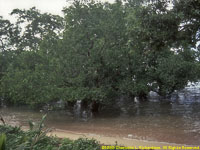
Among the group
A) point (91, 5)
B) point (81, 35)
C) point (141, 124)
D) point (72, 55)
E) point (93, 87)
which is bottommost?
point (141, 124)

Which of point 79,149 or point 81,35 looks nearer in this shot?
point 79,149

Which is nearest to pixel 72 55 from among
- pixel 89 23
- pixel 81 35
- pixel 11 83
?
pixel 81 35

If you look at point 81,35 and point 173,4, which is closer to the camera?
point 173,4

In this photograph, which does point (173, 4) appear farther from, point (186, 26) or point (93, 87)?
point (93, 87)

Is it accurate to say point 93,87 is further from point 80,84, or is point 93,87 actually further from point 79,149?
point 79,149

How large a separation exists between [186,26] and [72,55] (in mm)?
7228

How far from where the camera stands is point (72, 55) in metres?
13.6

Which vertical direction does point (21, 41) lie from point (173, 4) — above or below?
above

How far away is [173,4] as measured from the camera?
8719 millimetres

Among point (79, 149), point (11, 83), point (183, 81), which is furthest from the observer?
point (183, 81)

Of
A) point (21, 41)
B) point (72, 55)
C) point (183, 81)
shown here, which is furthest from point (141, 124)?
point (21, 41)

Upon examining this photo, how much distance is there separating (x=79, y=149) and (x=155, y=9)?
6627mm

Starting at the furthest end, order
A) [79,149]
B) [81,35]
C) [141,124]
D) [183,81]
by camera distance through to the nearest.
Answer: [183,81] < [81,35] < [141,124] < [79,149]

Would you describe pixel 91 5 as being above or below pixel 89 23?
above
